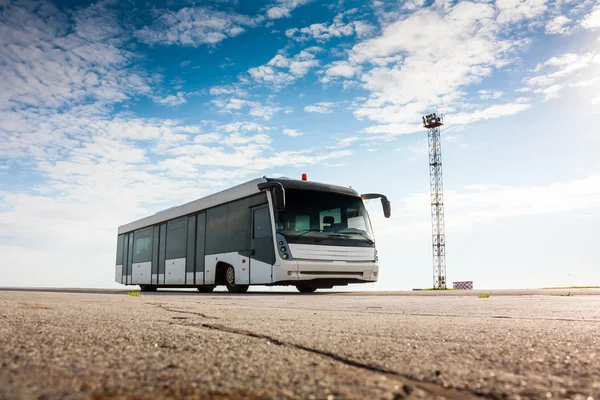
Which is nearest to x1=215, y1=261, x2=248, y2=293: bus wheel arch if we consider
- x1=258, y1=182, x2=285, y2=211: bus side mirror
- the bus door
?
the bus door

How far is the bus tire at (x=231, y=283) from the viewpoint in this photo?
14383 mm

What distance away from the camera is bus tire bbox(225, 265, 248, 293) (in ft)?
47.2

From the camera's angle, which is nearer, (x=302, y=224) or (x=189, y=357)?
(x=189, y=357)

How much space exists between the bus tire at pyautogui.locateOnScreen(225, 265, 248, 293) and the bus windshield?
7.90 feet

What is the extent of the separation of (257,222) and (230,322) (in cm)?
987

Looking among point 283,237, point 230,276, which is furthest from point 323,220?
point 230,276

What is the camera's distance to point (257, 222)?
1368 centimetres

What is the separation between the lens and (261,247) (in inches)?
528

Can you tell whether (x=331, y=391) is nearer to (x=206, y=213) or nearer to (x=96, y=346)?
(x=96, y=346)

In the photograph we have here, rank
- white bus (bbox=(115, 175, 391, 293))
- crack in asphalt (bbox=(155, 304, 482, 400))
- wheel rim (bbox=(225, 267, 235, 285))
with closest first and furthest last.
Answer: crack in asphalt (bbox=(155, 304, 482, 400)) < white bus (bbox=(115, 175, 391, 293)) < wheel rim (bbox=(225, 267, 235, 285))

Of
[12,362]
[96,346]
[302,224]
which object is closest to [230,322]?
[96,346]

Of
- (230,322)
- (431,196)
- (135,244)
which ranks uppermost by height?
(431,196)

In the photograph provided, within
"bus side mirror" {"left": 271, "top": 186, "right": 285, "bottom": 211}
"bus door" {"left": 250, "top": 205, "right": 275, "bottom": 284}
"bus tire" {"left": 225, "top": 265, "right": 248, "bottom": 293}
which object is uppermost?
"bus side mirror" {"left": 271, "top": 186, "right": 285, "bottom": 211}

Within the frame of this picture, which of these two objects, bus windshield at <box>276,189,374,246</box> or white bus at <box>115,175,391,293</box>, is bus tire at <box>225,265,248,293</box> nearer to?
white bus at <box>115,175,391,293</box>
